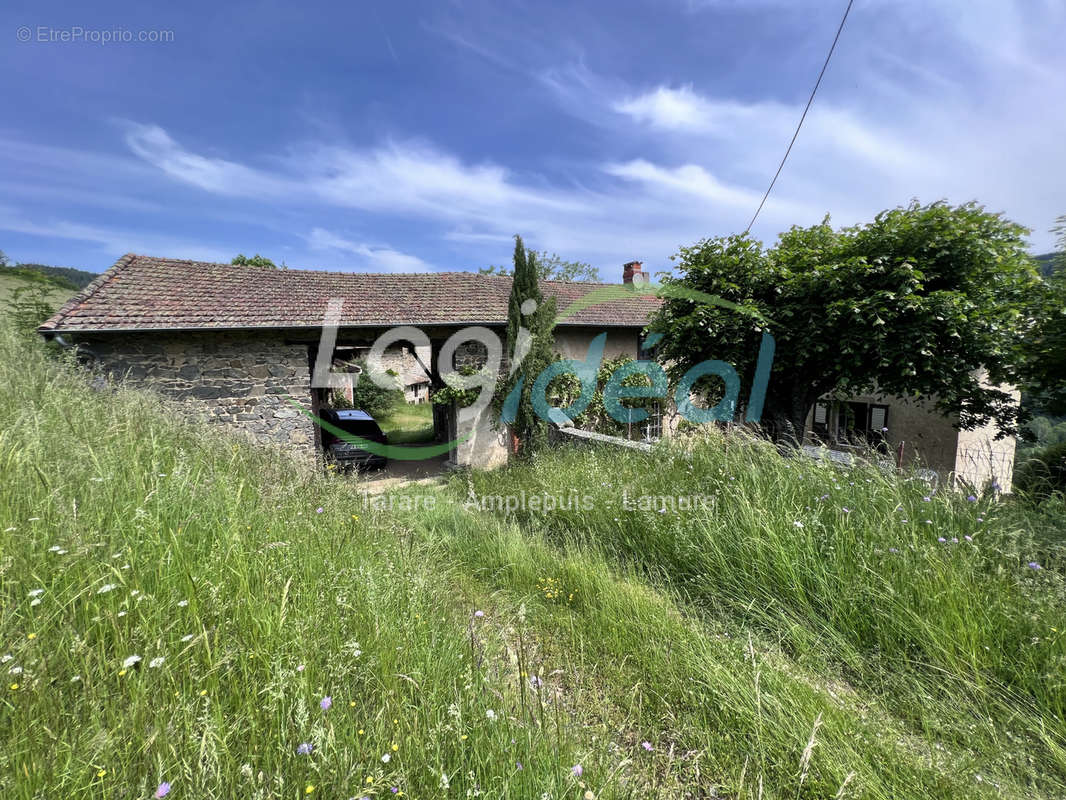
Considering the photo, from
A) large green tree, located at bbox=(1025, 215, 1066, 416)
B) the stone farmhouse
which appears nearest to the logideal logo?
the stone farmhouse

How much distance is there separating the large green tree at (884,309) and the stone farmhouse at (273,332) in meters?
0.95

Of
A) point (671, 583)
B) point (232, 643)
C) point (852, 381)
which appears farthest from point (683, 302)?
point (232, 643)

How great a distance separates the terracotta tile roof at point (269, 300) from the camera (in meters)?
7.93

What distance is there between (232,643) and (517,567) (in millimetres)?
2506

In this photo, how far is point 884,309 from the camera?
232 inches

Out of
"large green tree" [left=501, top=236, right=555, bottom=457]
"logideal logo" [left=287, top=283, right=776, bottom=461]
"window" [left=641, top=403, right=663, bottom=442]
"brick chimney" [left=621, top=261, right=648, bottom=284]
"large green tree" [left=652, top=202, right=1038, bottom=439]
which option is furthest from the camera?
"brick chimney" [left=621, top=261, right=648, bottom=284]

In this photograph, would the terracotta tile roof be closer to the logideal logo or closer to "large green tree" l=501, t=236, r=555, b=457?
the logideal logo

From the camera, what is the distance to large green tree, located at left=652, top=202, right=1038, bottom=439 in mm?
5832

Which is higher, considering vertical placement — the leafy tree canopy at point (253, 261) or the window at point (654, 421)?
the leafy tree canopy at point (253, 261)

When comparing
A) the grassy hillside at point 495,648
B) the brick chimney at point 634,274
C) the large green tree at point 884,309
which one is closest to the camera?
the grassy hillside at point 495,648

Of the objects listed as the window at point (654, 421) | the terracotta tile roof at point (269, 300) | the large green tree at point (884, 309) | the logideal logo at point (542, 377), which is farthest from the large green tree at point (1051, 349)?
the terracotta tile roof at point (269, 300)

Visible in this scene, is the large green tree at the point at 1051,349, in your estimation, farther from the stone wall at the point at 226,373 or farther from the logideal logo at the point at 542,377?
the stone wall at the point at 226,373

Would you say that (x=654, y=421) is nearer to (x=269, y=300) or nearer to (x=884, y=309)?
(x=884, y=309)

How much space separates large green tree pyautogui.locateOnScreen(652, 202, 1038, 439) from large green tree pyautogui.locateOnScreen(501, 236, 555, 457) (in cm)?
296
